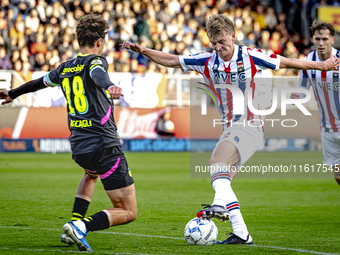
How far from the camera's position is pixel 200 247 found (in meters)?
5.03

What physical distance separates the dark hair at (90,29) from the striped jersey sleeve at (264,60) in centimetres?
167

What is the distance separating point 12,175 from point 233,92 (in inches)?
307

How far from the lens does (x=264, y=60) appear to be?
5348mm

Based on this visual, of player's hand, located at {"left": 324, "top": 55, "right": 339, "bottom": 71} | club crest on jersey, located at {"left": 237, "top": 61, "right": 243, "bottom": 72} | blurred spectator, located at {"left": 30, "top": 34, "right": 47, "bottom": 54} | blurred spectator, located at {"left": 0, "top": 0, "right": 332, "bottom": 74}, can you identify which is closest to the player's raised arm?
club crest on jersey, located at {"left": 237, "top": 61, "right": 243, "bottom": 72}

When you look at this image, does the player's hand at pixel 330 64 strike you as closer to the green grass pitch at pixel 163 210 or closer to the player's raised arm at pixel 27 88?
the green grass pitch at pixel 163 210

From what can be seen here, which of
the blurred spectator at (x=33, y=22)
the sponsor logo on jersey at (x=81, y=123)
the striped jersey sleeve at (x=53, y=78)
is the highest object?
the blurred spectator at (x=33, y=22)

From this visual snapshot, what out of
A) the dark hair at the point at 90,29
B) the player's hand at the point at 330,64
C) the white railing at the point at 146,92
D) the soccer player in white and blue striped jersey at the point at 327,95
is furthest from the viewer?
the white railing at the point at 146,92

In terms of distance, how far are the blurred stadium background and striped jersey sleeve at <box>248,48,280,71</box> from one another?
456 inches

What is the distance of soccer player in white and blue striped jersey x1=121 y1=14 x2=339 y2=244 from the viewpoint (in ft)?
16.8

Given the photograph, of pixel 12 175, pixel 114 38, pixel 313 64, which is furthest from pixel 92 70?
pixel 114 38

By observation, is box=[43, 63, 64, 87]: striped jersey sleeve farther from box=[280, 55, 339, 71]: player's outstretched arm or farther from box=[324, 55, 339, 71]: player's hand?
box=[324, 55, 339, 71]: player's hand

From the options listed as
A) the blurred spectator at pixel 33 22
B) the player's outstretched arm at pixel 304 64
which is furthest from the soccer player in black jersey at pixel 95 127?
the blurred spectator at pixel 33 22

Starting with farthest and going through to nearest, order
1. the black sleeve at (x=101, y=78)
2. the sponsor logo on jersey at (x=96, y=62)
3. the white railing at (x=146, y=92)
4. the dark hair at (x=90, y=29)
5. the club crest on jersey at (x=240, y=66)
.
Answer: the white railing at (x=146, y=92)
the club crest on jersey at (x=240, y=66)
the dark hair at (x=90, y=29)
the sponsor logo on jersey at (x=96, y=62)
the black sleeve at (x=101, y=78)

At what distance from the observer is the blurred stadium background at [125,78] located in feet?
56.5
